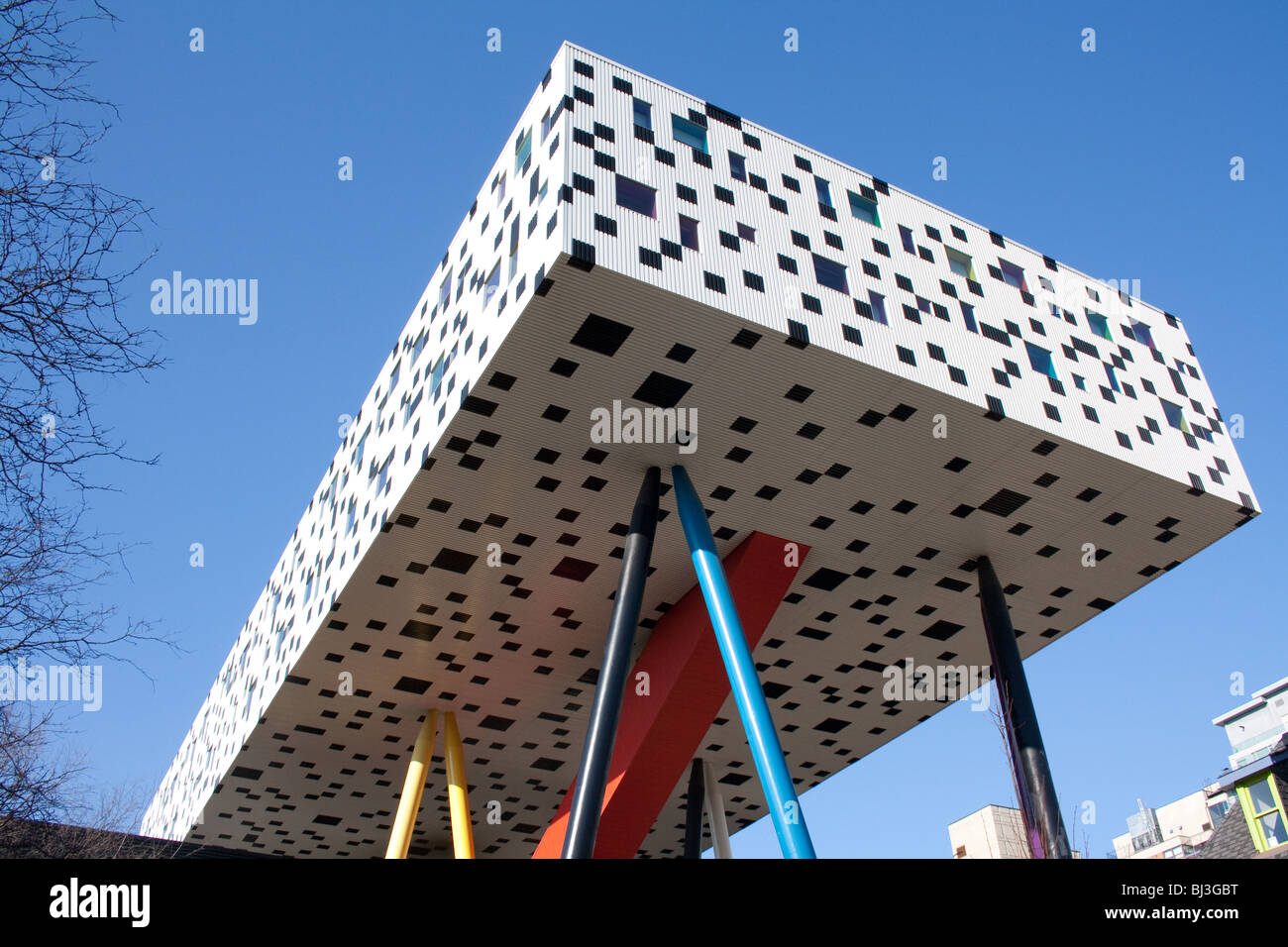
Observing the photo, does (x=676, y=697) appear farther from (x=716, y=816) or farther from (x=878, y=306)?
(x=878, y=306)

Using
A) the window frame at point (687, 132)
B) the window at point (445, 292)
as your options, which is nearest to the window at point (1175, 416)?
the window frame at point (687, 132)

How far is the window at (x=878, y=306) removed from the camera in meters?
17.3

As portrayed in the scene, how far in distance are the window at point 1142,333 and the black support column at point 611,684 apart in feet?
33.7

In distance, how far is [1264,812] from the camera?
2028 cm

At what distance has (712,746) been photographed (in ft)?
88.0

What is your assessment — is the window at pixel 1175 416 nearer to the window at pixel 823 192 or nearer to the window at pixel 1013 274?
the window at pixel 1013 274

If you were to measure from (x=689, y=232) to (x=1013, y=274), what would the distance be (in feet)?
24.6

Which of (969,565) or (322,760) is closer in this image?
(969,565)

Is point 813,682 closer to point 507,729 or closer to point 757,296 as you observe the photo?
point 507,729

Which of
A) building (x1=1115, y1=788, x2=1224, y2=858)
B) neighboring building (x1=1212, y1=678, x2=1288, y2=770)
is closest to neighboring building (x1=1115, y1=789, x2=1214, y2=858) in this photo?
building (x1=1115, y1=788, x2=1224, y2=858)
